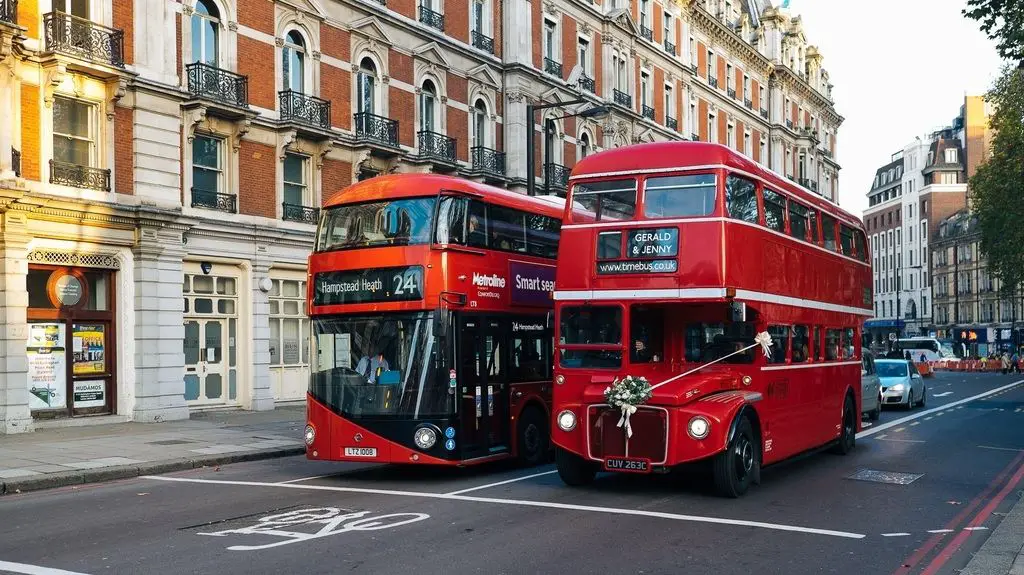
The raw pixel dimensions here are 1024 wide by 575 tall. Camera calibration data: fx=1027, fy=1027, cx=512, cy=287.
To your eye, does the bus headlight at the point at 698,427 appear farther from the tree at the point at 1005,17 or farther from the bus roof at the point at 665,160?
the tree at the point at 1005,17

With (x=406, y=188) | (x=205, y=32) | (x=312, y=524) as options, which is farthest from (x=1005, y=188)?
(x=312, y=524)

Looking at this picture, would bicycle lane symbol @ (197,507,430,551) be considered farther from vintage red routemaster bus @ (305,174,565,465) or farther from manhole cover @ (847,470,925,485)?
manhole cover @ (847,470,925,485)

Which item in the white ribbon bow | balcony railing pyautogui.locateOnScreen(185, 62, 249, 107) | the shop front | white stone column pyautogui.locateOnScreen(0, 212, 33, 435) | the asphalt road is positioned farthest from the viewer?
balcony railing pyautogui.locateOnScreen(185, 62, 249, 107)

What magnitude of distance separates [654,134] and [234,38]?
25.7 metres

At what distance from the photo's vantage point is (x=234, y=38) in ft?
83.4

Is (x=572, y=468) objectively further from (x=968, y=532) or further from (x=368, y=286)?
(x=968, y=532)

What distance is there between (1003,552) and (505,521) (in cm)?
459

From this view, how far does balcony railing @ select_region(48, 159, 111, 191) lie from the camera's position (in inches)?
831

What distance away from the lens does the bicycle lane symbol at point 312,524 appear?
9.65 m

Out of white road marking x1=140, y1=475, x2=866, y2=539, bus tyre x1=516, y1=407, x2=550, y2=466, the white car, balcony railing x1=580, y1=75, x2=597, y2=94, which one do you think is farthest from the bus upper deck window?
balcony railing x1=580, y1=75, x2=597, y2=94

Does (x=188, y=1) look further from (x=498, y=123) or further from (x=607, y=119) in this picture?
(x=607, y=119)

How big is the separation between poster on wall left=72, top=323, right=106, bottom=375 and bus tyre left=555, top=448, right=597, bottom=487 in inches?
513

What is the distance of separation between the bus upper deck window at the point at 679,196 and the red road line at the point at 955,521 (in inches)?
170

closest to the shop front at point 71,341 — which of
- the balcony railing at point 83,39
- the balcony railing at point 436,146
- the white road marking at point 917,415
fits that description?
the balcony railing at point 83,39
